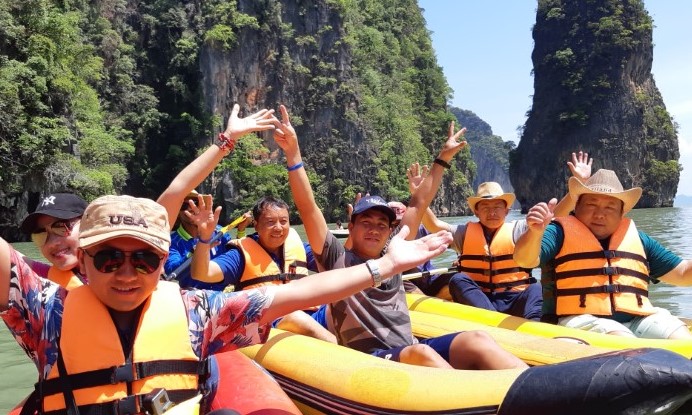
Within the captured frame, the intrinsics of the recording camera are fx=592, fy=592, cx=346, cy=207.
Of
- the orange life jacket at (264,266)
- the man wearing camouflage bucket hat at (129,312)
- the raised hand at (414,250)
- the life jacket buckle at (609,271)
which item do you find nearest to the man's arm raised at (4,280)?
the man wearing camouflage bucket hat at (129,312)

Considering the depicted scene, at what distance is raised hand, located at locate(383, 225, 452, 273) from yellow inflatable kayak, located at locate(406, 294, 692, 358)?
1697 mm

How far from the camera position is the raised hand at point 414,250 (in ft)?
6.22

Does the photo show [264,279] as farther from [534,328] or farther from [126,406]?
[126,406]

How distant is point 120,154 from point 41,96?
8.27m

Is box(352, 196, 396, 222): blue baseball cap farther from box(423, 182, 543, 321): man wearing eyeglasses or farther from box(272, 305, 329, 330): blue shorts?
box(423, 182, 543, 321): man wearing eyeglasses

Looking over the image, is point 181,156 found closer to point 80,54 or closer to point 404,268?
point 80,54

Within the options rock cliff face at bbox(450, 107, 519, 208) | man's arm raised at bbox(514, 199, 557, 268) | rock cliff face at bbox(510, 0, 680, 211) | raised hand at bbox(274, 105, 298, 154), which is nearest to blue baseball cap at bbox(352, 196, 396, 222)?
raised hand at bbox(274, 105, 298, 154)

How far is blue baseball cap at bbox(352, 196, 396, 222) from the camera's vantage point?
2.96 meters

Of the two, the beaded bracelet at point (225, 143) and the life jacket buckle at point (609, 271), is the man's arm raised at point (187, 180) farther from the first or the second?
the life jacket buckle at point (609, 271)

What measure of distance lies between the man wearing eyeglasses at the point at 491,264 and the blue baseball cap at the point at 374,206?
180 cm

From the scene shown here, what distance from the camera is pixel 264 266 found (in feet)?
13.8

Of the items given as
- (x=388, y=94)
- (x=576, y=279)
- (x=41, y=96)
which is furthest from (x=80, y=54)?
(x=388, y=94)

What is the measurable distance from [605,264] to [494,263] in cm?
136

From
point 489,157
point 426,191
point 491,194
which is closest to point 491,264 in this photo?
point 491,194
